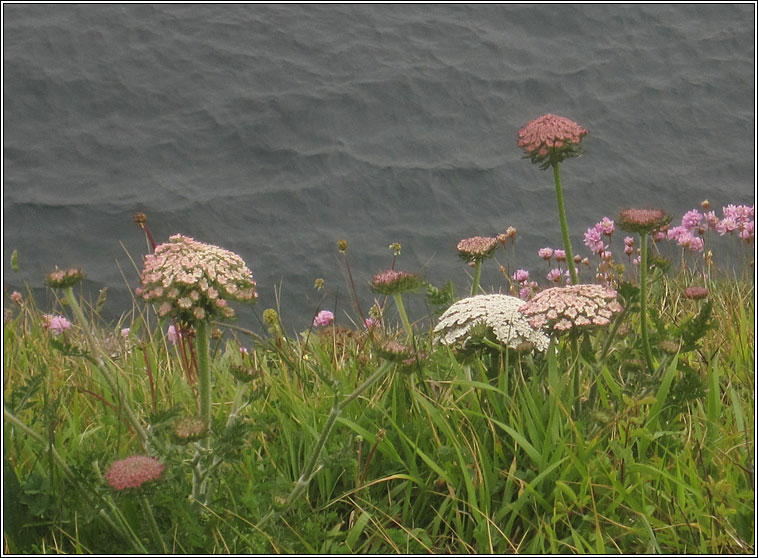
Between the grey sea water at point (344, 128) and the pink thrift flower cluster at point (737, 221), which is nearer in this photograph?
the pink thrift flower cluster at point (737, 221)

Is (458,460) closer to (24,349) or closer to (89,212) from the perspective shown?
(24,349)

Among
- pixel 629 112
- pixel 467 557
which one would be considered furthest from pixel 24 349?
pixel 629 112

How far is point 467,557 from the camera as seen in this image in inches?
85.8

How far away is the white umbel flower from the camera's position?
9.17 feet

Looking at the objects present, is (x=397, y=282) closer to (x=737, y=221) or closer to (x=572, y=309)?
(x=572, y=309)

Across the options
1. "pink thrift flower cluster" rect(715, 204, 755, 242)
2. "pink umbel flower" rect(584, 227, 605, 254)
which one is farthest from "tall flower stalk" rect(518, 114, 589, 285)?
"pink thrift flower cluster" rect(715, 204, 755, 242)

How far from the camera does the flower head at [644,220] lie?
264 cm

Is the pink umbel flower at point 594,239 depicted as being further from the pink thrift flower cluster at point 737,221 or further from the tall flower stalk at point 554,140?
the tall flower stalk at point 554,140

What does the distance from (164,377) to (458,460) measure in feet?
4.78

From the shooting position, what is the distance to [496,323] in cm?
280

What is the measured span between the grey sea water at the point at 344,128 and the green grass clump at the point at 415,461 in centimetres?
309

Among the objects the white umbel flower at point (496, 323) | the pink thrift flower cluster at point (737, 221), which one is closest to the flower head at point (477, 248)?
the white umbel flower at point (496, 323)

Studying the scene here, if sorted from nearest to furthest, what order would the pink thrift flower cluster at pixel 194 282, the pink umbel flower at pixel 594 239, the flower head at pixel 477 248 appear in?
the pink thrift flower cluster at pixel 194 282 < the flower head at pixel 477 248 < the pink umbel flower at pixel 594 239

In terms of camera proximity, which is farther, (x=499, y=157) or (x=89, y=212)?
(x=499, y=157)
